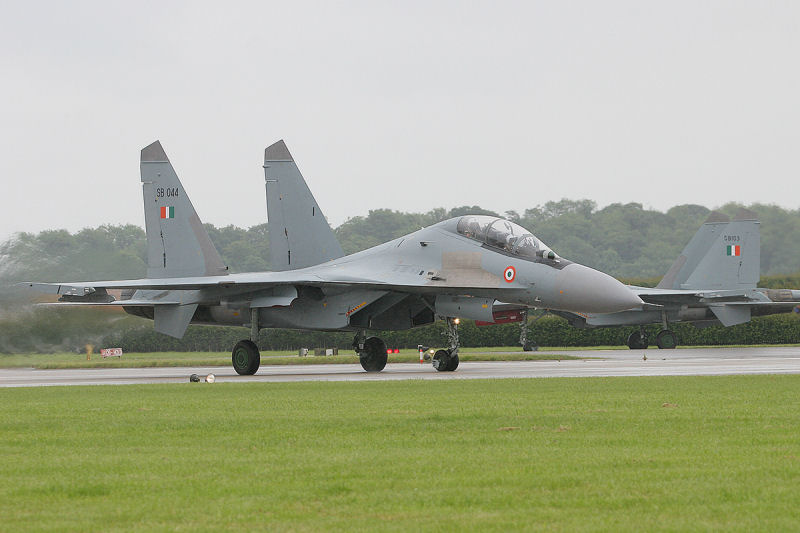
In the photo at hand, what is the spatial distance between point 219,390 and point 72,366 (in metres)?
16.3

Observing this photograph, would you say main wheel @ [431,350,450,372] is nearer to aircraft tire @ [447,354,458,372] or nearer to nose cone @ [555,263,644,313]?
aircraft tire @ [447,354,458,372]

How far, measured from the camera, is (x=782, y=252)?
49.2 metres

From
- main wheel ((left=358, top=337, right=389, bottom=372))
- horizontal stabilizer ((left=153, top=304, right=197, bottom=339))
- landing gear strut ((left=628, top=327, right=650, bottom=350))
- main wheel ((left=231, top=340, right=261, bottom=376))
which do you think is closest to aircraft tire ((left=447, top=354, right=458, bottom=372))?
main wheel ((left=358, top=337, right=389, bottom=372))

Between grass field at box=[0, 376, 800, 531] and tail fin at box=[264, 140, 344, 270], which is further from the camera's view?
tail fin at box=[264, 140, 344, 270]

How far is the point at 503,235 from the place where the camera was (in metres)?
21.8

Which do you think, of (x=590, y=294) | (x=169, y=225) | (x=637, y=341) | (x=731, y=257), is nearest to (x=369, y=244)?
(x=637, y=341)

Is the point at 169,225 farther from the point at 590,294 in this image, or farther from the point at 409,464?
the point at 409,464

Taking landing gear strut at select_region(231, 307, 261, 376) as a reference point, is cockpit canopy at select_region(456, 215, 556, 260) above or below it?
above

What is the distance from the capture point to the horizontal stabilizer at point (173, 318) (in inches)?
967

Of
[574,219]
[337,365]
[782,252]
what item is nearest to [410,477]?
[337,365]

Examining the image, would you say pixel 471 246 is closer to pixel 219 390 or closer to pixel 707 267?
pixel 219 390

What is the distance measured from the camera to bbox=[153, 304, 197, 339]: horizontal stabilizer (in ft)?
80.6

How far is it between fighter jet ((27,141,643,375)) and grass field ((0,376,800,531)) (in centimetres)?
788

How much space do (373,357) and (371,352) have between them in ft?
0.42
